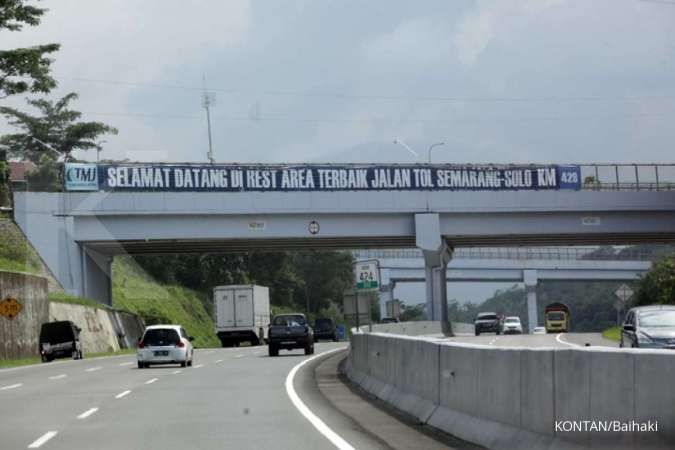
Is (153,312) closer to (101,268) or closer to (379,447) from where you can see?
(101,268)

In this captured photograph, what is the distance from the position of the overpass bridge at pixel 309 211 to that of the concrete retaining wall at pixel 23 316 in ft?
28.1

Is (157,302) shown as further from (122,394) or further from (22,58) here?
(122,394)

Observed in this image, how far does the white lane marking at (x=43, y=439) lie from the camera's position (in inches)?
544

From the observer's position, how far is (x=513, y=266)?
125 metres

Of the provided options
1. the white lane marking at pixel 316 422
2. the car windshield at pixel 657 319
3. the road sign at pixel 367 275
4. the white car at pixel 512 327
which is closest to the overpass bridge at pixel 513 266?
the white car at pixel 512 327

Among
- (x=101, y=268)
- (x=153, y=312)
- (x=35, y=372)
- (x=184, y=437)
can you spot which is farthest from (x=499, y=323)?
(x=184, y=437)

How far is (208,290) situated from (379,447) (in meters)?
93.2

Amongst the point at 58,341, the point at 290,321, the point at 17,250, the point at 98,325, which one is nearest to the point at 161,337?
the point at 290,321

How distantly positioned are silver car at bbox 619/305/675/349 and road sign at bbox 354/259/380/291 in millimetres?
10808

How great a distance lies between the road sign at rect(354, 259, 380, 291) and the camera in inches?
1478

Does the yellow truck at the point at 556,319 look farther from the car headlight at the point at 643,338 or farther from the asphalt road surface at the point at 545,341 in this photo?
the car headlight at the point at 643,338

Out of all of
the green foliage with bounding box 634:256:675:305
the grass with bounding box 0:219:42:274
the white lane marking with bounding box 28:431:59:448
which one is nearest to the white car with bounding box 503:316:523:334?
the green foliage with bounding box 634:256:675:305

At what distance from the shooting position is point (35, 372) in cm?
3541

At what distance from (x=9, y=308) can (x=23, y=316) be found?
12.2 feet
